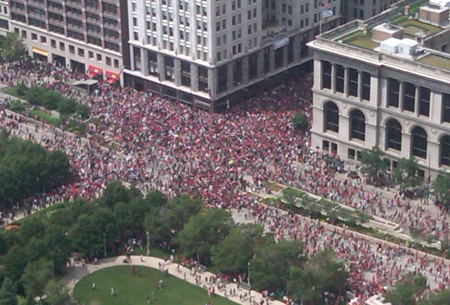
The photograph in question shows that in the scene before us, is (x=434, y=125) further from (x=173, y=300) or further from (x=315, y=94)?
(x=173, y=300)

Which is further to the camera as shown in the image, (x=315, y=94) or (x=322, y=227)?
(x=315, y=94)

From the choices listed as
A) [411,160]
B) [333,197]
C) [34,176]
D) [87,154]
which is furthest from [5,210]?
[411,160]

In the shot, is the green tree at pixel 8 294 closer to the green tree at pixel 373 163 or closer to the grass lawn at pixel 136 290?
the grass lawn at pixel 136 290

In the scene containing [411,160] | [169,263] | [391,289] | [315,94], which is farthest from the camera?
[315,94]

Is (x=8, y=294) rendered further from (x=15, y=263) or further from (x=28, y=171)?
(x=28, y=171)

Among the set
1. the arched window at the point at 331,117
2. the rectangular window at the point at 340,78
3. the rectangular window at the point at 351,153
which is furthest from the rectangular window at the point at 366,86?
the rectangular window at the point at 351,153

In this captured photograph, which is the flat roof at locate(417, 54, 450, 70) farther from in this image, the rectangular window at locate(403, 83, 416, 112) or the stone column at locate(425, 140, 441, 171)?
the stone column at locate(425, 140, 441, 171)
